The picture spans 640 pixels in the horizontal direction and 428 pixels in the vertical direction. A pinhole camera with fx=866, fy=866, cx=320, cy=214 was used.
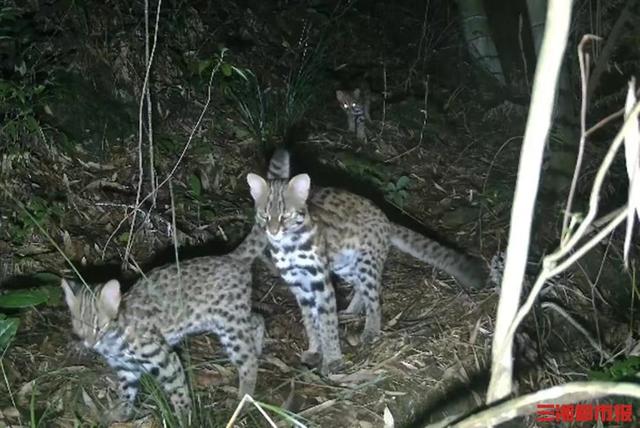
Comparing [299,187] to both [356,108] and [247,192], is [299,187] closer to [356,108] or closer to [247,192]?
[247,192]

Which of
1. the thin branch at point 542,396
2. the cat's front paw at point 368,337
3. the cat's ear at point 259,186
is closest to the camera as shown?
the thin branch at point 542,396

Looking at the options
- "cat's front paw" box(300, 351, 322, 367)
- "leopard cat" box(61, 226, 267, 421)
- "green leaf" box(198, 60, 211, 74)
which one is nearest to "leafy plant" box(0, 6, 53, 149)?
"green leaf" box(198, 60, 211, 74)

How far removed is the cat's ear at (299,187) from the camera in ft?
18.6

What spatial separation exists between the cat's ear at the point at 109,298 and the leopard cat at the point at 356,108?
4.36 metres

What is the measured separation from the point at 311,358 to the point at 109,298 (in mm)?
1606

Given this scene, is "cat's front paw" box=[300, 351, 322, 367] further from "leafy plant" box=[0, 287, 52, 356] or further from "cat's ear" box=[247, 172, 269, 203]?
"leafy plant" box=[0, 287, 52, 356]

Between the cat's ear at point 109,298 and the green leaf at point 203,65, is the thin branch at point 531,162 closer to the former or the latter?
the cat's ear at point 109,298

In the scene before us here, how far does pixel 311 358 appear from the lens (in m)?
6.14

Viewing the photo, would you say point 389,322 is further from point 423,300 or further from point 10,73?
point 10,73

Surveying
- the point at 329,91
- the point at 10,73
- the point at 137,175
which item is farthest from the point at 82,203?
the point at 329,91

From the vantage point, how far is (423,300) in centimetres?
663

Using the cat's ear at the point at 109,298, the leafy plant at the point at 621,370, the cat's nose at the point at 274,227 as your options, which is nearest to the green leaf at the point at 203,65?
the cat's nose at the point at 274,227

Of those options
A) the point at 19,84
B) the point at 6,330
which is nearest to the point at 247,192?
the point at 19,84

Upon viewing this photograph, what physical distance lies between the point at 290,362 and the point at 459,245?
1.95 meters
